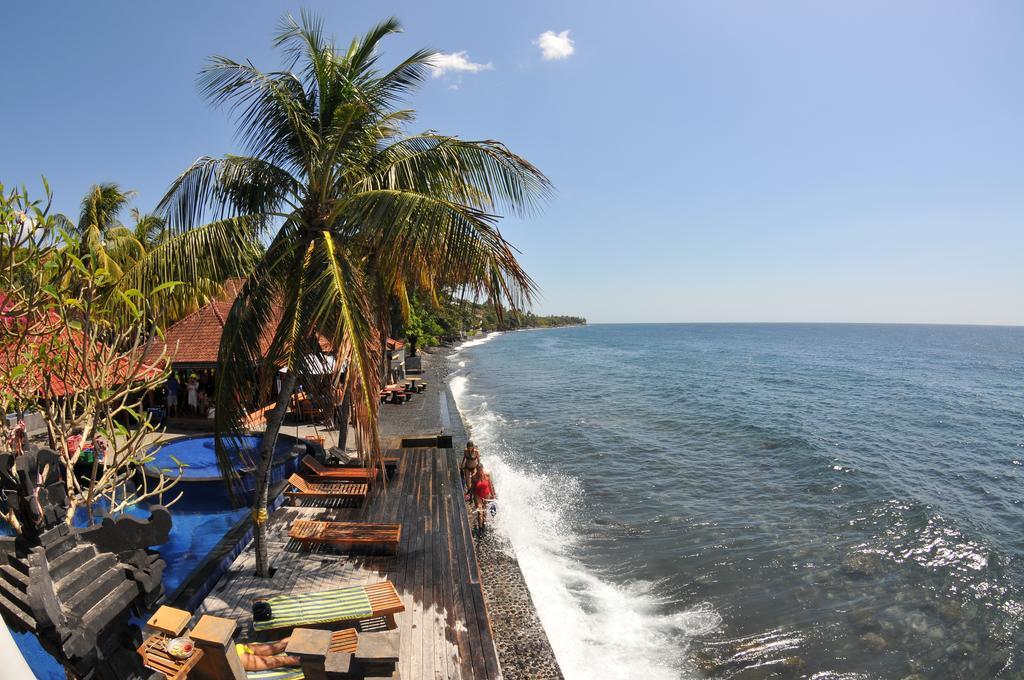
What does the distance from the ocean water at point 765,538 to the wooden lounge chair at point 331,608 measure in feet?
11.0

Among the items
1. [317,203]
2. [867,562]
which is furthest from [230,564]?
[867,562]

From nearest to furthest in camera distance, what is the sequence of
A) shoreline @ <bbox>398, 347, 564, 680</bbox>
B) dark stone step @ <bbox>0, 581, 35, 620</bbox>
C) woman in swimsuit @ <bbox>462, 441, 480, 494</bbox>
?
dark stone step @ <bbox>0, 581, 35, 620</bbox> → shoreline @ <bbox>398, 347, 564, 680</bbox> → woman in swimsuit @ <bbox>462, 441, 480, 494</bbox>

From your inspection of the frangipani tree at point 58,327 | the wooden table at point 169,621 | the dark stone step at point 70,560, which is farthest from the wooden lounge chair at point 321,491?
the dark stone step at point 70,560

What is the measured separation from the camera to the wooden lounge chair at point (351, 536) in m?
7.32

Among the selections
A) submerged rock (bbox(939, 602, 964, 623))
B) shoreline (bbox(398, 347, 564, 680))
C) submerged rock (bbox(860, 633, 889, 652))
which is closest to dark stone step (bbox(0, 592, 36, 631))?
shoreline (bbox(398, 347, 564, 680))

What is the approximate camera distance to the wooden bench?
3896 millimetres

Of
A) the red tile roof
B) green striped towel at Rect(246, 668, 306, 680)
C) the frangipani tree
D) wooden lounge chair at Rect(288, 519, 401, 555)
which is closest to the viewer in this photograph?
the frangipani tree

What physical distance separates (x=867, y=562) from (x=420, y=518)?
1023 centimetres

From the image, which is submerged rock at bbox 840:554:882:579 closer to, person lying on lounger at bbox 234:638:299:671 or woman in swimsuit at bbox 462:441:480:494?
woman in swimsuit at bbox 462:441:480:494

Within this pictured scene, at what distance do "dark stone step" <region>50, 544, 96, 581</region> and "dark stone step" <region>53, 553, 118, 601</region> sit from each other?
0.07ft

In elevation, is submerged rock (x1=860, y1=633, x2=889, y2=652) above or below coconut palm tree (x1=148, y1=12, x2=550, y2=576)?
below

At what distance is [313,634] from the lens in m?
5.16

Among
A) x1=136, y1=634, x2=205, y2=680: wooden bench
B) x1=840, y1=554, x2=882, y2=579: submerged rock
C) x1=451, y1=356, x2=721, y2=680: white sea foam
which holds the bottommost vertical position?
x1=840, y1=554, x2=882, y2=579: submerged rock

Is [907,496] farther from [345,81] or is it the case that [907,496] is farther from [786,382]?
[786,382]
